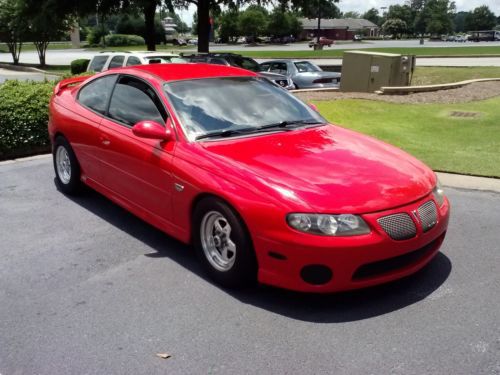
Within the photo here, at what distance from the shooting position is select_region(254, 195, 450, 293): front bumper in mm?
3271

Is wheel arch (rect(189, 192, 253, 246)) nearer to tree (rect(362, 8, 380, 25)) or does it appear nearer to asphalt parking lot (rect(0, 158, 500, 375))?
asphalt parking lot (rect(0, 158, 500, 375))

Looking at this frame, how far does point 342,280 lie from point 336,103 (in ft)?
29.2

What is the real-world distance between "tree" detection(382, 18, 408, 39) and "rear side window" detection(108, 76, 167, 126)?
426 ft

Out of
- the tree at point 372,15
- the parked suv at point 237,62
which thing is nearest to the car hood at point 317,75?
the parked suv at point 237,62

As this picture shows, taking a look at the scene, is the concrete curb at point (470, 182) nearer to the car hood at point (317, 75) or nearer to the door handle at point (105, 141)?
the door handle at point (105, 141)

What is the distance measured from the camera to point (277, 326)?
3.35 meters

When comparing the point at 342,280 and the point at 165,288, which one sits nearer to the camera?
the point at 342,280

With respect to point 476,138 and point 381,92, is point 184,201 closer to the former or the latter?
point 476,138

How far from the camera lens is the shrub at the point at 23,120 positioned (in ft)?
25.5

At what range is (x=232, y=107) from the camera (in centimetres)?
450

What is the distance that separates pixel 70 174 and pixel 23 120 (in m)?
2.73

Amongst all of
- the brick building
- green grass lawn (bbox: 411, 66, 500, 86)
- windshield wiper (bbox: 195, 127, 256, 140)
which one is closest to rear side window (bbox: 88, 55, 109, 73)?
green grass lawn (bbox: 411, 66, 500, 86)

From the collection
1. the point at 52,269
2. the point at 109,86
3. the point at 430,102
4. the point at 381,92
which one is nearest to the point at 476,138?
the point at 430,102

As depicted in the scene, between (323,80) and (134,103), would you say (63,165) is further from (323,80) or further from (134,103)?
(323,80)
